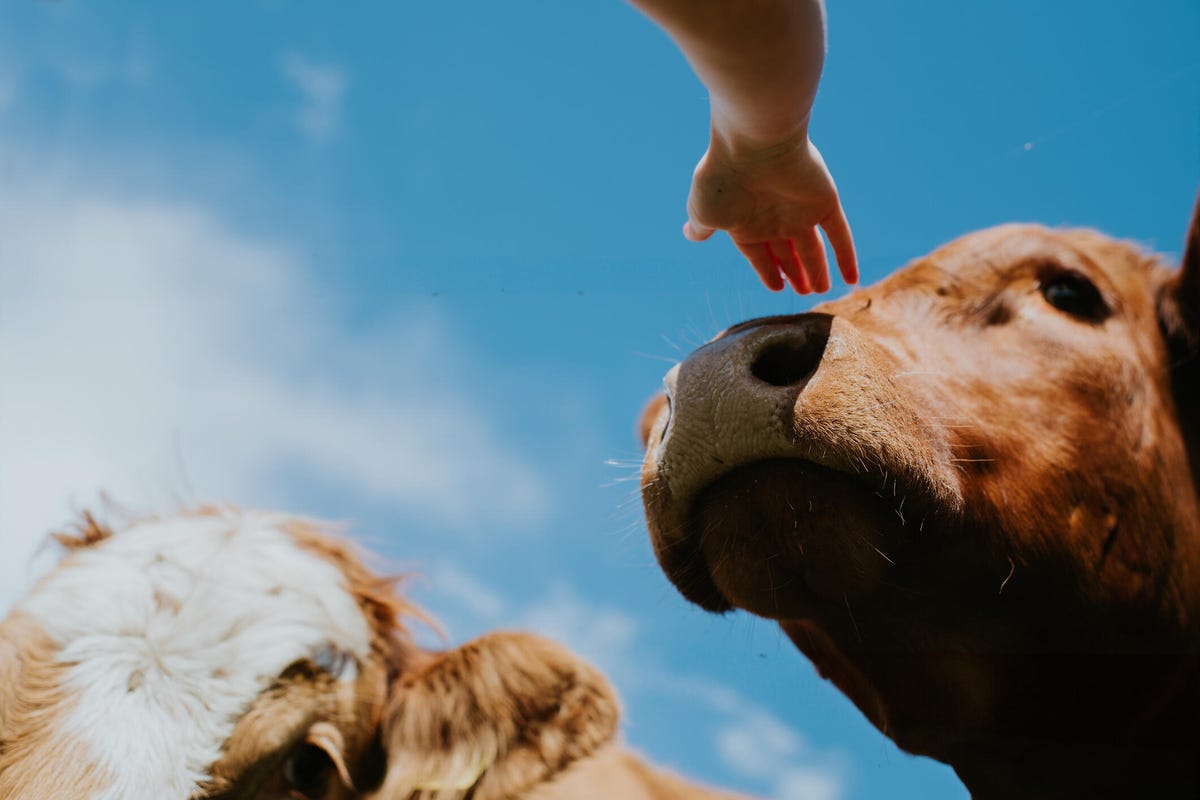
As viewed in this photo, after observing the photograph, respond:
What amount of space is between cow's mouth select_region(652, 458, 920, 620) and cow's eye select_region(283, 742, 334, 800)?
1866 millimetres

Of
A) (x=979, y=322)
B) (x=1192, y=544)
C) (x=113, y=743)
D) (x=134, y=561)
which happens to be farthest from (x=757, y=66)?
(x=134, y=561)

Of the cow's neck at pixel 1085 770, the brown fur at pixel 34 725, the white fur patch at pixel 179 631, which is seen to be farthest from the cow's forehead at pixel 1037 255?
the brown fur at pixel 34 725

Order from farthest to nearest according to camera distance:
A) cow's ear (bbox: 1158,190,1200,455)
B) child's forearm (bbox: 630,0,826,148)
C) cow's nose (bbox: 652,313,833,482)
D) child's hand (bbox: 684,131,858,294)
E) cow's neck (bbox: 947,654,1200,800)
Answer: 1. cow's ear (bbox: 1158,190,1200,455)
2. cow's neck (bbox: 947,654,1200,800)
3. child's hand (bbox: 684,131,858,294)
4. cow's nose (bbox: 652,313,833,482)
5. child's forearm (bbox: 630,0,826,148)

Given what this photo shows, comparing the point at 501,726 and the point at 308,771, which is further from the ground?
the point at 501,726

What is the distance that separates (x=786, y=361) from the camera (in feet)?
7.09

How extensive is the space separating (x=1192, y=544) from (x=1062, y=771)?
2.08 feet

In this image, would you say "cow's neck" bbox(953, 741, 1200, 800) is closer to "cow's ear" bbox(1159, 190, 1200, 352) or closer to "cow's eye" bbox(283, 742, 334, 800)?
"cow's ear" bbox(1159, 190, 1200, 352)

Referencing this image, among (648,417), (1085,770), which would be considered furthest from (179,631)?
(1085,770)

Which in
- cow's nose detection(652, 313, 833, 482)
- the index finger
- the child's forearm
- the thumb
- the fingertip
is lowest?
cow's nose detection(652, 313, 833, 482)

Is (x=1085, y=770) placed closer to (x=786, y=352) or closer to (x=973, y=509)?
(x=973, y=509)

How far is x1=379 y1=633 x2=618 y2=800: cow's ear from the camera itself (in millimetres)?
3721

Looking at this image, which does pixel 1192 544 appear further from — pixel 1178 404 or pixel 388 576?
pixel 388 576

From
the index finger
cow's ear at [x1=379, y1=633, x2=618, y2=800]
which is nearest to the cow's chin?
the index finger

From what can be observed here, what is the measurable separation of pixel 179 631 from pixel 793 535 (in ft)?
7.52
